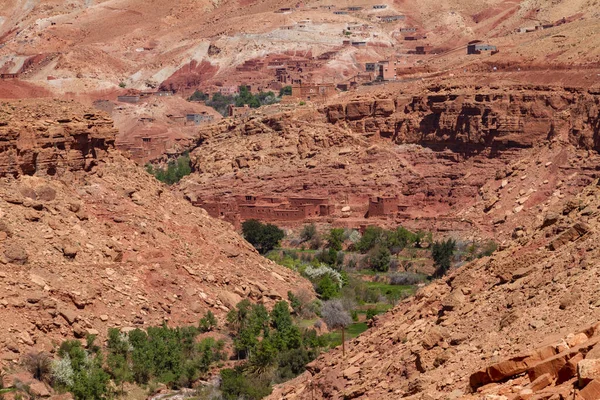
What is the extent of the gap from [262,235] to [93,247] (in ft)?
93.5

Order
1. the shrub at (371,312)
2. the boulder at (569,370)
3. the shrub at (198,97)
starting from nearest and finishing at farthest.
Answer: the boulder at (569,370)
the shrub at (371,312)
the shrub at (198,97)

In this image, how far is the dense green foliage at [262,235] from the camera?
69938 mm

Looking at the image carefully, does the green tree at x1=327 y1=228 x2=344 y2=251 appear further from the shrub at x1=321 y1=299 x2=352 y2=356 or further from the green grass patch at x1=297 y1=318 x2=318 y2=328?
the green grass patch at x1=297 y1=318 x2=318 y2=328

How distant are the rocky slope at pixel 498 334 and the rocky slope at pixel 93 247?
434 inches

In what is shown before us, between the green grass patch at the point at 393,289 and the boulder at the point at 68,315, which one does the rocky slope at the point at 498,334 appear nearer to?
the boulder at the point at 68,315

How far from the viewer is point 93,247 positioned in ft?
138

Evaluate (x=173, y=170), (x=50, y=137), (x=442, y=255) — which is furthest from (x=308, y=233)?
(x=50, y=137)

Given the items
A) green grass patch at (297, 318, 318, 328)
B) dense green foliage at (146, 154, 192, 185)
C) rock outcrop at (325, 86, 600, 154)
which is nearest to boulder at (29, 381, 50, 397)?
green grass patch at (297, 318, 318, 328)

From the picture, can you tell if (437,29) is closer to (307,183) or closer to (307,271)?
(307,183)

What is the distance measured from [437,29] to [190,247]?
353 ft

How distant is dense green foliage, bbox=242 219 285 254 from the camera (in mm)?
69938

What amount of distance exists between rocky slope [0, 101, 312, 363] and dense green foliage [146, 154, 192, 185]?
42.3 meters

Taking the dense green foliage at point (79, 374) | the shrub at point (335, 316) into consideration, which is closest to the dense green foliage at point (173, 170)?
the shrub at point (335, 316)

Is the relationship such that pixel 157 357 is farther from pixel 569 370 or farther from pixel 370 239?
pixel 370 239
